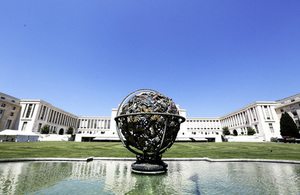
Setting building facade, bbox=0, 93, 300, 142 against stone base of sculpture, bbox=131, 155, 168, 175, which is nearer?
stone base of sculpture, bbox=131, 155, 168, 175

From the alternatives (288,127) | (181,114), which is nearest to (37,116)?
(181,114)

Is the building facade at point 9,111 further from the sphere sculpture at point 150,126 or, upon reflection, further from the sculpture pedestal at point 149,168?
the sculpture pedestal at point 149,168

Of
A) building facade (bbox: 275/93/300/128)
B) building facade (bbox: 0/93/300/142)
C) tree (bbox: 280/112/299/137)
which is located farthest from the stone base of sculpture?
building facade (bbox: 275/93/300/128)

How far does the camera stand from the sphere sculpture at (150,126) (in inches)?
304

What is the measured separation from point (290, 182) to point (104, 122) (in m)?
113

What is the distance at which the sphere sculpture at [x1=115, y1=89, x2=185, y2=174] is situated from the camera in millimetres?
7715

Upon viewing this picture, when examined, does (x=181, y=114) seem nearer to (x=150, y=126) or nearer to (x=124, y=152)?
(x=124, y=152)

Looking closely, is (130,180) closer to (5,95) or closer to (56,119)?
(5,95)

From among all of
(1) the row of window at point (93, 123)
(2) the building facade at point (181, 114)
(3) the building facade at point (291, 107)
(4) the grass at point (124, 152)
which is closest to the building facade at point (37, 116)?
(2) the building facade at point (181, 114)

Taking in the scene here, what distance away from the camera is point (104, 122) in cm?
10975

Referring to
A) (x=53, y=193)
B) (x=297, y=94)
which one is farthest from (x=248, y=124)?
(x=53, y=193)

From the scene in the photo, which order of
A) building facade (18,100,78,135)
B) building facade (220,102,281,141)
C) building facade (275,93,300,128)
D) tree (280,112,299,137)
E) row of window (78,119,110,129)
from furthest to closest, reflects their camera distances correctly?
row of window (78,119,110,129) < building facade (18,100,78,135) < building facade (220,102,281,141) < building facade (275,93,300,128) < tree (280,112,299,137)

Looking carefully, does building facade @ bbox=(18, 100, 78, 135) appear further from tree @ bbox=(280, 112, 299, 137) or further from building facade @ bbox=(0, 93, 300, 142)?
tree @ bbox=(280, 112, 299, 137)

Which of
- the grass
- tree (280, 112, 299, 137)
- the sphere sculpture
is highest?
tree (280, 112, 299, 137)
